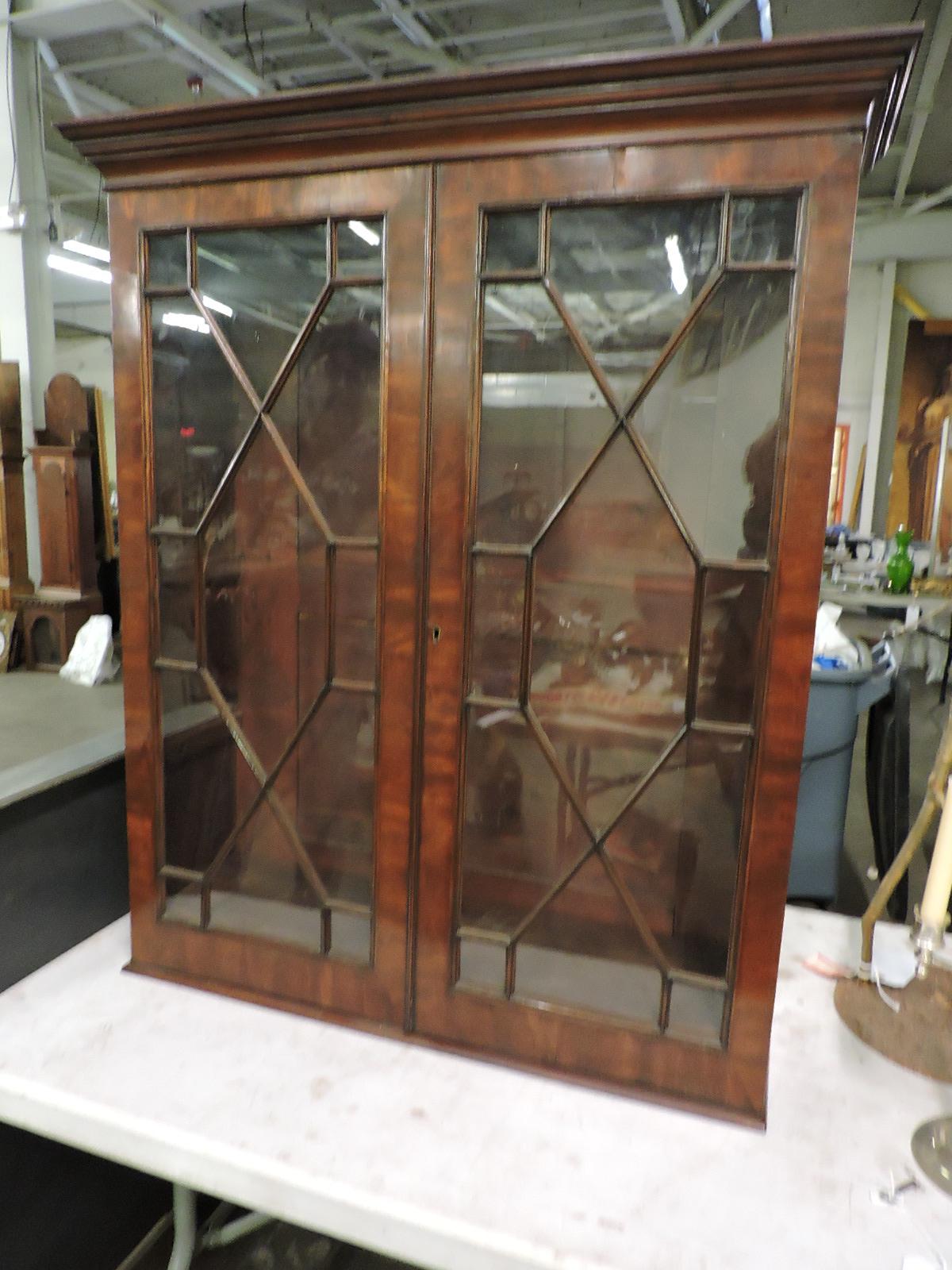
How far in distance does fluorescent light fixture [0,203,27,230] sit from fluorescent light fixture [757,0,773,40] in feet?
8.57

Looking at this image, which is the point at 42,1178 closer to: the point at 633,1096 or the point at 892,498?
the point at 633,1096

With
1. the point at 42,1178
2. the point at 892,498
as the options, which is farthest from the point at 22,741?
the point at 892,498

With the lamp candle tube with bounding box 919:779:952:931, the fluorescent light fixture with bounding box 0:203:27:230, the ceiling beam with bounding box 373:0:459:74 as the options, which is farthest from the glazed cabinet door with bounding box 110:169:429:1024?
the ceiling beam with bounding box 373:0:459:74

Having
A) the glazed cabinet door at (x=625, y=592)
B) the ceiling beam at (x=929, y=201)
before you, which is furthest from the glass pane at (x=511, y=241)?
the ceiling beam at (x=929, y=201)

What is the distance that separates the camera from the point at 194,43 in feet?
9.73

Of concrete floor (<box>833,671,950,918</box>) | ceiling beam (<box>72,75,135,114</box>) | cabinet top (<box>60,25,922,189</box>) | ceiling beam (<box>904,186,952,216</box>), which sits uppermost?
ceiling beam (<box>904,186,952,216</box>)

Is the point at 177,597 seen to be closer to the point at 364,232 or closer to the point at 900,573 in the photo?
the point at 364,232

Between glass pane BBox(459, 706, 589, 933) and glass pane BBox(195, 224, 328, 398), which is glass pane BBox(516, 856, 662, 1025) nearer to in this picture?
glass pane BBox(459, 706, 589, 933)

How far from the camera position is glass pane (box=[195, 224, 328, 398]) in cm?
108

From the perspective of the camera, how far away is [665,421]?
97cm

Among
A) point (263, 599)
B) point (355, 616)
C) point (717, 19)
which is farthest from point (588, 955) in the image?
point (717, 19)

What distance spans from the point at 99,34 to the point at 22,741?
3291 millimetres

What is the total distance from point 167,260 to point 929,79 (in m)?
3.83

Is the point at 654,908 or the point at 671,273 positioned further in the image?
the point at 654,908
